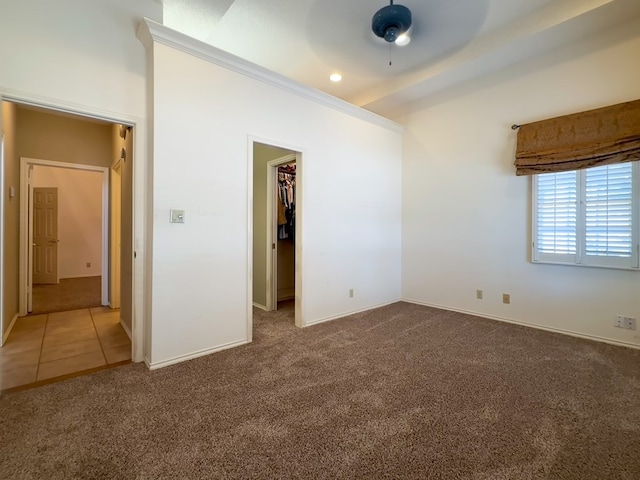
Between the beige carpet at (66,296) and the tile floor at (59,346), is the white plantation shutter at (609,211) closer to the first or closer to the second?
the tile floor at (59,346)

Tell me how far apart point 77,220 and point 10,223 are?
13.6 feet

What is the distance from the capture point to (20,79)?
208cm

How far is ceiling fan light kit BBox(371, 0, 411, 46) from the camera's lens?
2688 millimetres

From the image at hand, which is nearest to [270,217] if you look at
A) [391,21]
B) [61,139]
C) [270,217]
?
[270,217]

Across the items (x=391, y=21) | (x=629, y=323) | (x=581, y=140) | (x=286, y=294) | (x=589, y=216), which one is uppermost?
(x=391, y=21)

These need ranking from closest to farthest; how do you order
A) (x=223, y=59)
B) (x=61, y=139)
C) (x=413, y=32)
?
1. (x=223, y=59)
2. (x=413, y=32)
3. (x=61, y=139)

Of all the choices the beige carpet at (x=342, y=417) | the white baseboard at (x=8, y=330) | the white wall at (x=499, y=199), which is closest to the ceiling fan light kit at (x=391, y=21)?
the white wall at (x=499, y=199)

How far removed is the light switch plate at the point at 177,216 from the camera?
8.18 feet

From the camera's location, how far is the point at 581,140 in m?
3.06

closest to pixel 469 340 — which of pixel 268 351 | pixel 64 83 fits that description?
pixel 268 351

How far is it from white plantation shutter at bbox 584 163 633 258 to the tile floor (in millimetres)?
4713

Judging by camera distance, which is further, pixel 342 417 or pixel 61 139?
pixel 61 139

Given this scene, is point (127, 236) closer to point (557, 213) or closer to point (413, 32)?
point (413, 32)

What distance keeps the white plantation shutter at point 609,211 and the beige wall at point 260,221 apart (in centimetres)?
373
